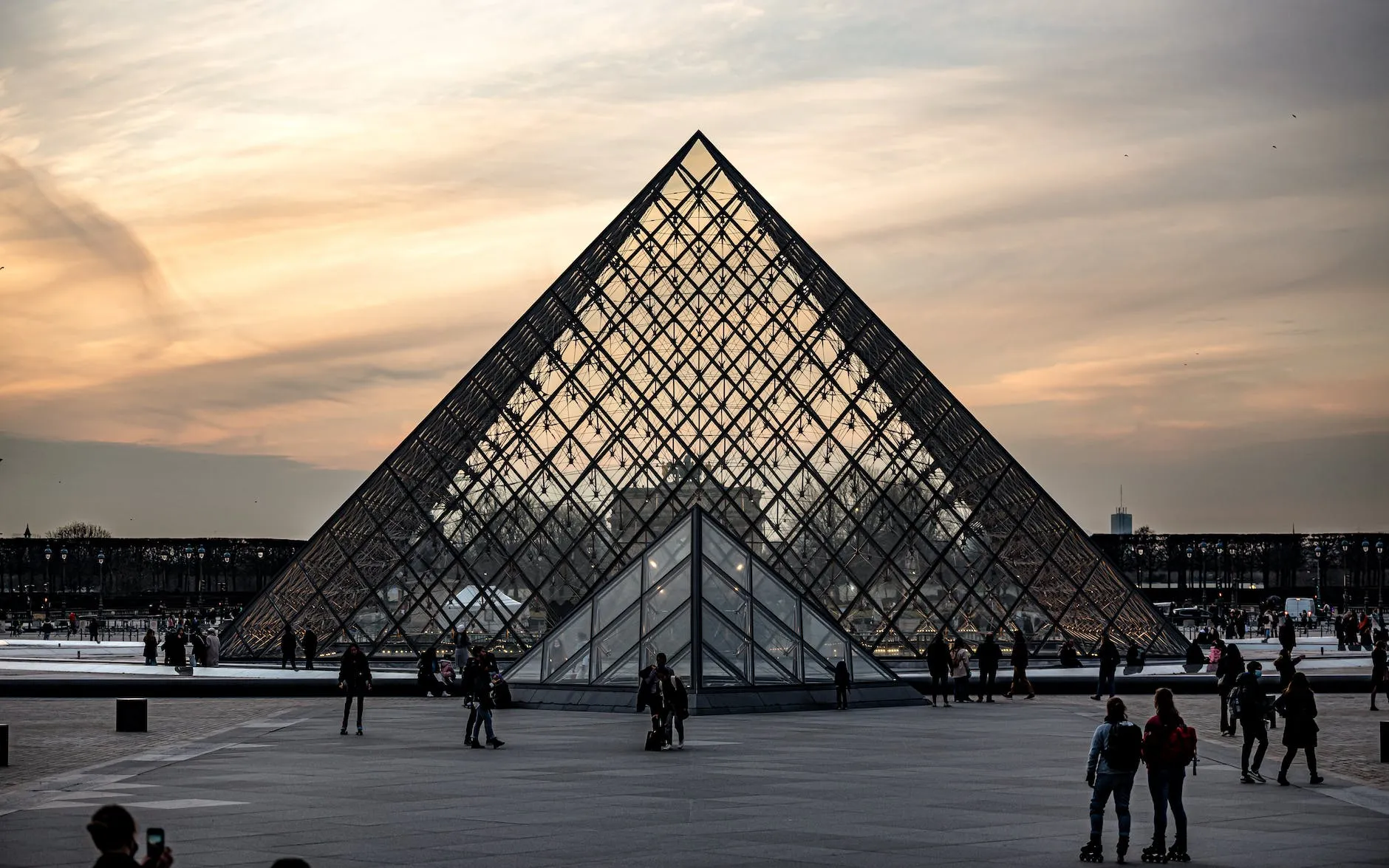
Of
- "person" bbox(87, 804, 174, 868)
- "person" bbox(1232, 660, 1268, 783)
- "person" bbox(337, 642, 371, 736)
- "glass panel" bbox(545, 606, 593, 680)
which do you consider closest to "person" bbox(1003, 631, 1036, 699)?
"glass panel" bbox(545, 606, 593, 680)

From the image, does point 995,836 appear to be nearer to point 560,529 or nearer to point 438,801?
point 438,801

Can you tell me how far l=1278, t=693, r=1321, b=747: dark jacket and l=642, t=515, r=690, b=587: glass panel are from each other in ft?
42.9

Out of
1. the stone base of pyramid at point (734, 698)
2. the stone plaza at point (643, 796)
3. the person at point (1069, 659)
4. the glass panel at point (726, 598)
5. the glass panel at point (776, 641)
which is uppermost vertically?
the glass panel at point (726, 598)

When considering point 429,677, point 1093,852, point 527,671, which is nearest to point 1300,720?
point 1093,852

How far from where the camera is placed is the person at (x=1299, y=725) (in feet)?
50.5

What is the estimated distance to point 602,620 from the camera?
27359 millimetres

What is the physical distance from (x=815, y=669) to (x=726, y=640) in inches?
63.0

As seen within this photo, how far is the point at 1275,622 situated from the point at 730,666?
46803 millimetres

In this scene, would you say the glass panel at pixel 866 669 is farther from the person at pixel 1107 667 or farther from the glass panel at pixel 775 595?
the person at pixel 1107 667

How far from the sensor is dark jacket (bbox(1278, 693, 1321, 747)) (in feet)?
50.5

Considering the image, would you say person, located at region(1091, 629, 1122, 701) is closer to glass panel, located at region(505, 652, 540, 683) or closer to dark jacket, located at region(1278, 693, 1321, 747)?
glass panel, located at region(505, 652, 540, 683)

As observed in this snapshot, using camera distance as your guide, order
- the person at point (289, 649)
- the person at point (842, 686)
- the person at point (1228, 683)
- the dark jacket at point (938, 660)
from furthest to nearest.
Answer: the person at point (289, 649) < the dark jacket at point (938, 660) < the person at point (842, 686) < the person at point (1228, 683)

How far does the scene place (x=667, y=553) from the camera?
2809 centimetres

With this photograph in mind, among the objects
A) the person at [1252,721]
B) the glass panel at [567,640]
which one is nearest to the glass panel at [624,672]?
the glass panel at [567,640]
